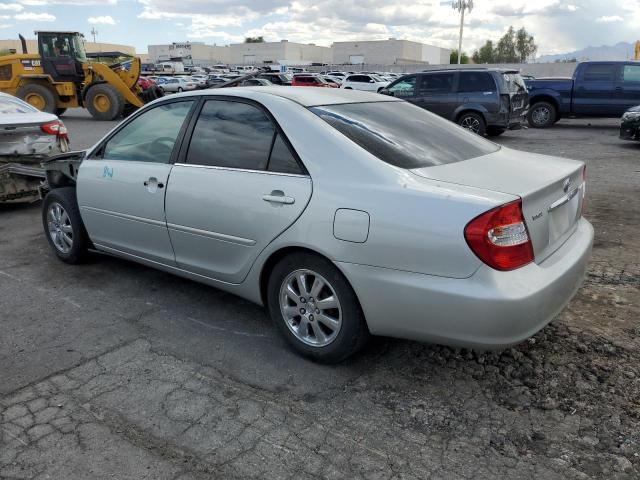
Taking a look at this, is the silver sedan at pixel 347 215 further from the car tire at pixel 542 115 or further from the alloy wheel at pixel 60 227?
the car tire at pixel 542 115

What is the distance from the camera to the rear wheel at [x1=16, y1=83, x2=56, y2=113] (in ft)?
62.2

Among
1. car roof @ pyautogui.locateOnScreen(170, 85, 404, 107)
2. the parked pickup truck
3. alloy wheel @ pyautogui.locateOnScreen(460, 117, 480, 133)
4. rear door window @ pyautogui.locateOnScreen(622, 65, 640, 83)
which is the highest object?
→ rear door window @ pyautogui.locateOnScreen(622, 65, 640, 83)

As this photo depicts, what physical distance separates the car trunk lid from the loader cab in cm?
1922

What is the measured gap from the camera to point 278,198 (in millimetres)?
3285

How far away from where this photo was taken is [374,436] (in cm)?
271

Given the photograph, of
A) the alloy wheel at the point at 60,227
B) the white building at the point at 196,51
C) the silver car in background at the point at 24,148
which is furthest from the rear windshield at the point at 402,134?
the white building at the point at 196,51

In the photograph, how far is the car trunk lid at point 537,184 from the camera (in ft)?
9.41

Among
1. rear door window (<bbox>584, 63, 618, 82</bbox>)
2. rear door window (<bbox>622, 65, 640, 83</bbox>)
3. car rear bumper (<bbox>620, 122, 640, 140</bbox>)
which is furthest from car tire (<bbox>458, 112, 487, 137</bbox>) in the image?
rear door window (<bbox>622, 65, 640, 83</bbox>)

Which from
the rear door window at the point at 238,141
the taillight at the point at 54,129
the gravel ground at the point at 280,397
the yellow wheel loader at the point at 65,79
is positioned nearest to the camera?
the gravel ground at the point at 280,397

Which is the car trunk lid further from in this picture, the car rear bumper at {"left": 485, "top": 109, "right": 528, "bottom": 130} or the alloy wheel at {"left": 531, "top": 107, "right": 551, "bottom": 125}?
the alloy wheel at {"left": 531, "top": 107, "right": 551, "bottom": 125}

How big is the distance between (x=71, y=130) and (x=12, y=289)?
13974 mm

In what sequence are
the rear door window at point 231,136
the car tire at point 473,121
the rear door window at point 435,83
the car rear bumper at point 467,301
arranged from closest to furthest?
the car rear bumper at point 467,301
the rear door window at point 231,136
the car tire at point 473,121
the rear door window at point 435,83

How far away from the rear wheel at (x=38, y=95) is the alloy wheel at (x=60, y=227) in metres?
15.9

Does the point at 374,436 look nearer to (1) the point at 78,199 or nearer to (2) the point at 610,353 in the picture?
(2) the point at 610,353
